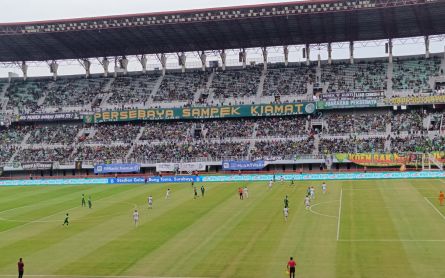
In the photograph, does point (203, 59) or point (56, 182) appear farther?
point (203, 59)

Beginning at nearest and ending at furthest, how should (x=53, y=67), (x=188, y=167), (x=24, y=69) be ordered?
(x=188, y=167), (x=53, y=67), (x=24, y=69)

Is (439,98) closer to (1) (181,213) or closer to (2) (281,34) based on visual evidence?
(2) (281,34)

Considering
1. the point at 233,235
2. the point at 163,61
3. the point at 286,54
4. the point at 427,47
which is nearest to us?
the point at 233,235

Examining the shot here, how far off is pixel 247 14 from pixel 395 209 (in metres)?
43.7

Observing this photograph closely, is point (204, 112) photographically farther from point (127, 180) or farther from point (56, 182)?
point (56, 182)

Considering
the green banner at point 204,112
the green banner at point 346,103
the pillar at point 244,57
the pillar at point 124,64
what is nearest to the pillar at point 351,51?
the green banner at point 346,103

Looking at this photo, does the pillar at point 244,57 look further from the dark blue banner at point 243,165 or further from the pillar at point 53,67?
the pillar at point 53,67

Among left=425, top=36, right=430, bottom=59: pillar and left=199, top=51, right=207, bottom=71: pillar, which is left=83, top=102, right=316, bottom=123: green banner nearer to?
left=199, top=51, right=207, bottom=71: pillar

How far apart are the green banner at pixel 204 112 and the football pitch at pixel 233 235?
30.9 m

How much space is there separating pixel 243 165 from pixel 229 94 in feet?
60.1

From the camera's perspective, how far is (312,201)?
158 ft

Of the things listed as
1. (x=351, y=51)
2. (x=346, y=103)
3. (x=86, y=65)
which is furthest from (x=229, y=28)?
(x=86, y=65)

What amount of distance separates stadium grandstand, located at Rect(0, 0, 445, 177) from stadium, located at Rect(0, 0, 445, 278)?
296 mm

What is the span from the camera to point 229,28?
8238cm
